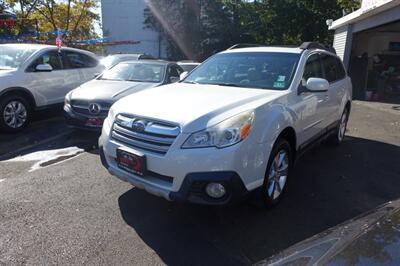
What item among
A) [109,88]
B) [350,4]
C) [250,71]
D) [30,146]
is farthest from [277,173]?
[350,4]

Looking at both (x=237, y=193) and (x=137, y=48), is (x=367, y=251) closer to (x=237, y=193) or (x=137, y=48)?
(x=237, y=193)

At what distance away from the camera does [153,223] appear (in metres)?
3.80

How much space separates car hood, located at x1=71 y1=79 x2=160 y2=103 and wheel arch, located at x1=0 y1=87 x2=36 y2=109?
41.5 inches

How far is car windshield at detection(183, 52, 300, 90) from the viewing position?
4.67 meters

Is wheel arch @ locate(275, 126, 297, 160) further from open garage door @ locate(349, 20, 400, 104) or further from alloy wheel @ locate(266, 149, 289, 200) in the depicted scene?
open garage door @ locate(349, 20, 400, 104)

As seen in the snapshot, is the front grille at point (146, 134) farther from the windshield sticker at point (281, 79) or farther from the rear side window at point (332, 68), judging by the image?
the rear side window at point (332, 68)

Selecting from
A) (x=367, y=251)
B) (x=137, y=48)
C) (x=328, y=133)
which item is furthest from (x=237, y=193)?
(x=137, y=48)

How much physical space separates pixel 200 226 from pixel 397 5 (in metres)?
10.5

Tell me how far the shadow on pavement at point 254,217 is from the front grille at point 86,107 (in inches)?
96.3

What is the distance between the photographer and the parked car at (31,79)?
7.16 meters

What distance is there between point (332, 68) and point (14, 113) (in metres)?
5.76

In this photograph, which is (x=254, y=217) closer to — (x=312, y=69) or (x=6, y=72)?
(x=312, y=69)

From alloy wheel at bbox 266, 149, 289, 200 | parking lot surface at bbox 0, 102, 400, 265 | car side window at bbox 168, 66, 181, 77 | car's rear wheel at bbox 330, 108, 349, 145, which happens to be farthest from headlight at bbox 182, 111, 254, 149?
car side window at bbox 168, 66, 181, 77

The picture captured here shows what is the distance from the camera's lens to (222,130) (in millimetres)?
3457
